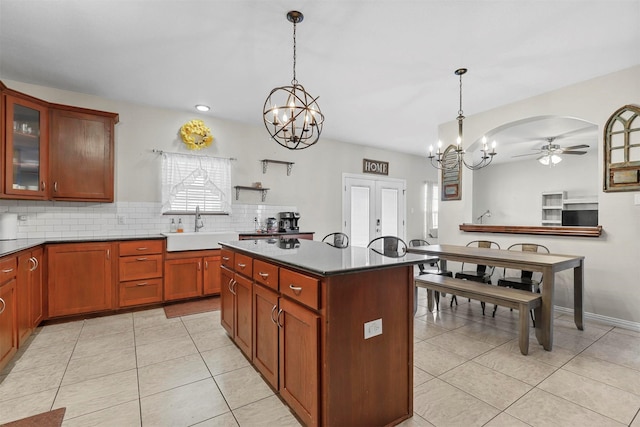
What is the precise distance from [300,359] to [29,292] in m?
2.81

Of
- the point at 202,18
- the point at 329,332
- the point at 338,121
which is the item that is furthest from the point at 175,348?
the point at 338,121

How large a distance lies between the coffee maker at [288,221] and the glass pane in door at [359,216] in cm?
164

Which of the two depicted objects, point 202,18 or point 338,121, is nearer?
point 202,18

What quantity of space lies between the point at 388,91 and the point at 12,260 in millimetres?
4005

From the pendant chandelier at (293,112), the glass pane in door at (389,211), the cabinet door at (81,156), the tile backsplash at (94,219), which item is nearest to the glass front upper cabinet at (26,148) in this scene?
the cabinet door at (81,156)

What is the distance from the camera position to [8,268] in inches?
90.9

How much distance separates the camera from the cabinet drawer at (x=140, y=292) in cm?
359

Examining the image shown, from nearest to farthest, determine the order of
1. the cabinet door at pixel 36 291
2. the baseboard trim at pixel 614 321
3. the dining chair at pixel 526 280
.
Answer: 1. the cabinet door at pixel 36 291
2. the baseboard trim at pixel 614 321
3. the dining chair at pixel 526 280

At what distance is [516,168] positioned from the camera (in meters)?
8.00

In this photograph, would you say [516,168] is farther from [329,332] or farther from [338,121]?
[329,332]

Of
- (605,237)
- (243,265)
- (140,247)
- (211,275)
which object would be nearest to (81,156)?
(140,247)

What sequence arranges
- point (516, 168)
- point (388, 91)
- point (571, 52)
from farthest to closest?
point (516, 168) < point (388, 91) < point (571, 52)

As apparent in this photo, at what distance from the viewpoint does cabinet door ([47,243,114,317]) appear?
3.22m

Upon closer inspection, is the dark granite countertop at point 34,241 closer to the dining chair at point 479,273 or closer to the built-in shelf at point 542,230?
the dining chair at point 479,273
